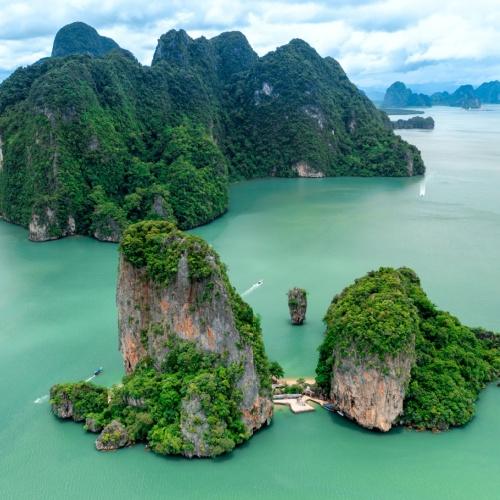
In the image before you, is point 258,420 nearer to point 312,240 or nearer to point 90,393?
Answer: point 90,393

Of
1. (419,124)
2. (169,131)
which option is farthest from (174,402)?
(419,124)

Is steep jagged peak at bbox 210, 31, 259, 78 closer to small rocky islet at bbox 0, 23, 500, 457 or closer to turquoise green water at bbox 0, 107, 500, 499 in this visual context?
small rocky islet at bbox 0, 23, 500, 457

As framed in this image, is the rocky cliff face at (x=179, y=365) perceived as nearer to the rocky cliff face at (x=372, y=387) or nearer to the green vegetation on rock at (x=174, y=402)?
the green vegetation on rock at (x=174, y=402)

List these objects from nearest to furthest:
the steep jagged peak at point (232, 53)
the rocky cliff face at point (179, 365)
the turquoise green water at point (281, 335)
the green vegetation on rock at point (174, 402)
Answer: the turquoise green water at point (281, 335) < the green vegetation on rock at point (174, 402) < the rocky cliff face at point (179, 365) < the steep jagged peak at point (232, 53)

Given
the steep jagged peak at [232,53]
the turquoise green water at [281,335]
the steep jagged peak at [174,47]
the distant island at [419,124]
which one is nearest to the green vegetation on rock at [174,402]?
the turquoise green water at [281,335]

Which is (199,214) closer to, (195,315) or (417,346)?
(417,346)

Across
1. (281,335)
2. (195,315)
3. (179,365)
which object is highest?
(195,315)
